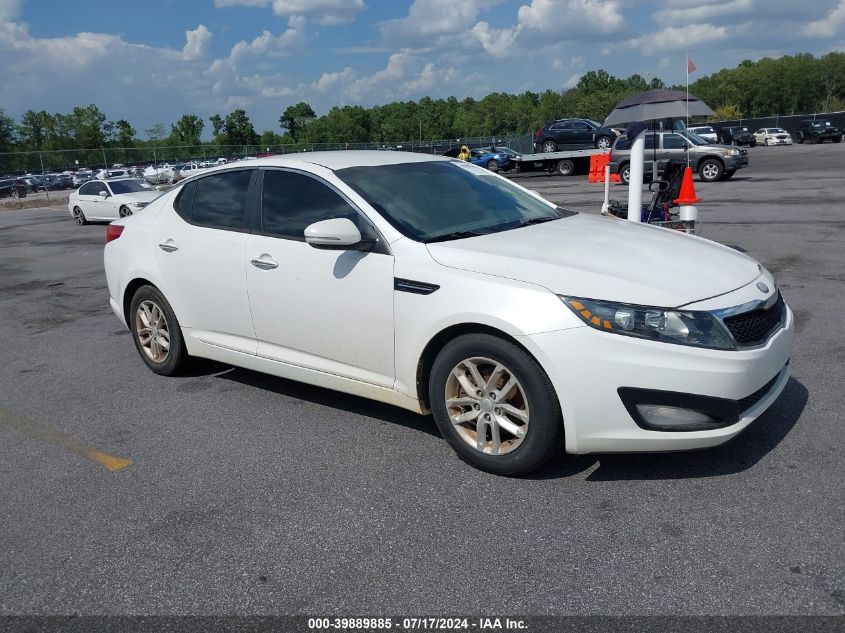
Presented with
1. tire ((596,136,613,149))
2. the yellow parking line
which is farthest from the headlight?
tire ((596,136,613,149))

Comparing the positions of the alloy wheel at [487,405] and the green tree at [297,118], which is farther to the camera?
the green tree at [297,118]

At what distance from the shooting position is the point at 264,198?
15.9 feet

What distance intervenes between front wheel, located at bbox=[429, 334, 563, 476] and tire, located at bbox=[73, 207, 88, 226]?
67.9 ft

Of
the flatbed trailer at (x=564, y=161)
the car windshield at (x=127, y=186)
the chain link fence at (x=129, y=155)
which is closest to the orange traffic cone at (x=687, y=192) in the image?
the car windshield at (x=127, y=186)

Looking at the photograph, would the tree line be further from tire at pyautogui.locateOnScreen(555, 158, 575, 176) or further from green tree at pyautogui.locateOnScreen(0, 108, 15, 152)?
tire at pyautogui.locateOnScreen(555, 158, 575, 176)

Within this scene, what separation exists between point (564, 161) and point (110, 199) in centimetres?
1955

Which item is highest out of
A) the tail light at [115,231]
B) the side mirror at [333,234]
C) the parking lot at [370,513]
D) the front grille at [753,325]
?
the side mirror at [333,234]

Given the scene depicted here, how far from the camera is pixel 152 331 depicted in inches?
223

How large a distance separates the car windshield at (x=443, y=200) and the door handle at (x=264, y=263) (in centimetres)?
67

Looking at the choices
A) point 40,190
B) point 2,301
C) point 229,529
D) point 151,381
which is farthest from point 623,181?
point 40,190

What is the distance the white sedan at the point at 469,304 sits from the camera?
3369mm

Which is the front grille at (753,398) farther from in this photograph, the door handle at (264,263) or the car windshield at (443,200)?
the door handle at (264,263)

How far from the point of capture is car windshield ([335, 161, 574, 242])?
4245 mm

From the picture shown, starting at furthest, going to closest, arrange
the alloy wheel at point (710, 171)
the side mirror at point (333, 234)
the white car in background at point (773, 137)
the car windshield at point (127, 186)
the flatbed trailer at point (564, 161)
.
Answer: the white car in background at point (773, 137) < the flatbed trailer at point (564, 161) < the alloy wheel at point (710, 171) < the car windshield at point (127, 186) < the side mirror at point (333, 234)
